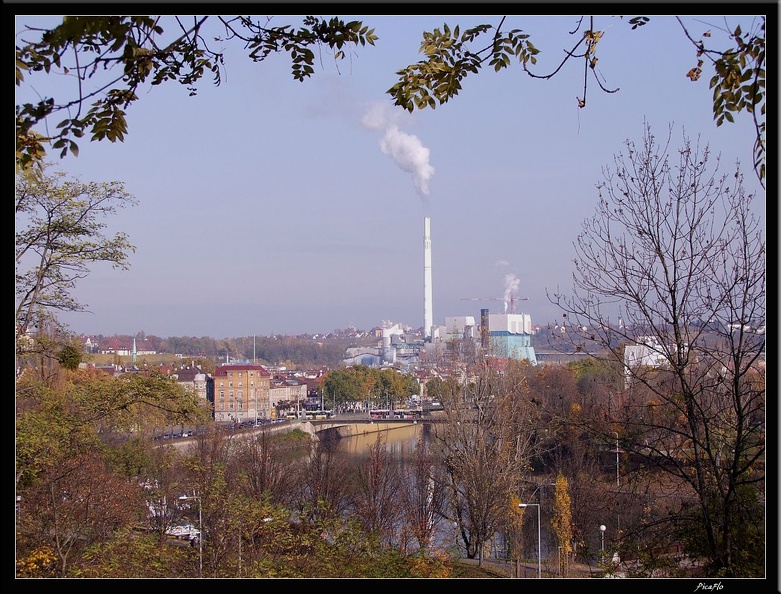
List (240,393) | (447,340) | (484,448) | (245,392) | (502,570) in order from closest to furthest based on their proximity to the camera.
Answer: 1. (502,570)
2. (484,448)
3. (240,393)
4. (245,392)
5. (447,340)

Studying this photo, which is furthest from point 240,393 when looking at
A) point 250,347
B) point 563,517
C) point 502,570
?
point 502,570

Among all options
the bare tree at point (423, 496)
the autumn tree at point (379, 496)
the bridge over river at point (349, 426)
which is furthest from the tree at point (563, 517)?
the bridge over river at point (349, 426)

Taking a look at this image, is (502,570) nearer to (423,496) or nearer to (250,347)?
(423,496)

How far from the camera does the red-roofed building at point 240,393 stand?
1075cm

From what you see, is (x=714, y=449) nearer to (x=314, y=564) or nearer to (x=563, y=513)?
(x=314, y=564)

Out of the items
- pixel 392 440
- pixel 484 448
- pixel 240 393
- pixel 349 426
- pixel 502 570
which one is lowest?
pixel 392 440

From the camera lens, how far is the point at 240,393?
11.3 meters

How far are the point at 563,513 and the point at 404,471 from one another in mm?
2771

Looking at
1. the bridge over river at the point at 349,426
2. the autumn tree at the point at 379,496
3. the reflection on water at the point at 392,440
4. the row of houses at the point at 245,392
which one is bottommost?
the reflection on water at the point at 392,440

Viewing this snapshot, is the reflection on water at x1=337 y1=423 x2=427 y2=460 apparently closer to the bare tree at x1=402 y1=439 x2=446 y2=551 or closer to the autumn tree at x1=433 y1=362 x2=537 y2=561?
the bare tree at x1=402 y1=439 x2=446 y2=551

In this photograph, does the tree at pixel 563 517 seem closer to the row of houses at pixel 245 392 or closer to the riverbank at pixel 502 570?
the riverbank at pixel 502 570

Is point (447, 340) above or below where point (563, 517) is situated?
above
